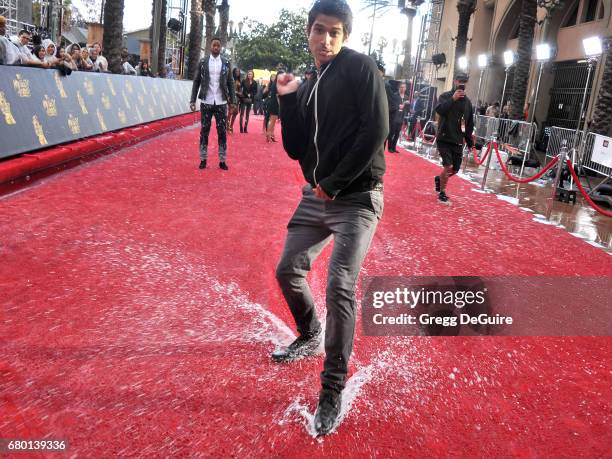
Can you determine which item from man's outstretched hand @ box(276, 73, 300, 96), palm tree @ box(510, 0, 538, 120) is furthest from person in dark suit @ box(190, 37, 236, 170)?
palm tree @ box(510, 0, 538, 120)

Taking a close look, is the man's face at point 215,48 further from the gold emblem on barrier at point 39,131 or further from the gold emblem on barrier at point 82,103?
the gold emblem on barrier at point 39,131

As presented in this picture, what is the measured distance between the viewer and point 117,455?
242cm

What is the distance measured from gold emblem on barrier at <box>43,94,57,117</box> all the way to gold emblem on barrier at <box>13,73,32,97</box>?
0.48 metres

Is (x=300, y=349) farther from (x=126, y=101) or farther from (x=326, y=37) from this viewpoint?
(x=126, y=101)

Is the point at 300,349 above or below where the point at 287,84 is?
below

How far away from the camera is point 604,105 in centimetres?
1419

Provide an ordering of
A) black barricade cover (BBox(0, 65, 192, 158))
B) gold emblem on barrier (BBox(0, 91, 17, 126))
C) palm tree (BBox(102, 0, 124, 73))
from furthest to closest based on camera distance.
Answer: palm tree (BBox(102, 0, 124, 73)) < black barricade cover (BBox(0, 65, 192, 158)) < gold emblem on barrier (BBox(0, 91, 17, 126))

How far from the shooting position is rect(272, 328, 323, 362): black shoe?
336 centimetres

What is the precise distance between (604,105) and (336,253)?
13.9 m

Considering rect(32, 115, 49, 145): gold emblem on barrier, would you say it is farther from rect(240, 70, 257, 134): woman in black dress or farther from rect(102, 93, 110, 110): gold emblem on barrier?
rect(240, 70, 257, 134): woman in black dress

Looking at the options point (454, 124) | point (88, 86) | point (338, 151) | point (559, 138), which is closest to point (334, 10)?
point (338, 151)

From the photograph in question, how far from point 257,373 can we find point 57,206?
14.2 feet

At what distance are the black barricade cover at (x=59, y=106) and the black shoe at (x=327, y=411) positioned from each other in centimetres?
602

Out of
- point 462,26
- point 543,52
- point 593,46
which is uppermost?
point 462,26
